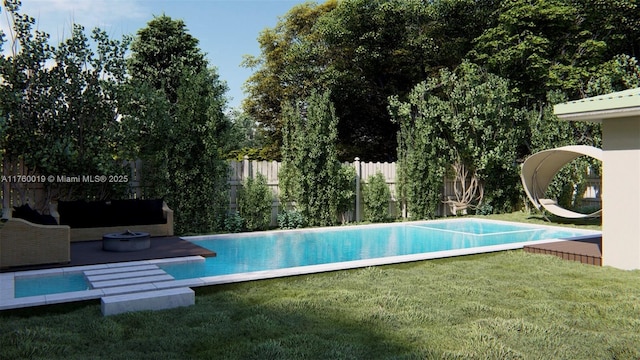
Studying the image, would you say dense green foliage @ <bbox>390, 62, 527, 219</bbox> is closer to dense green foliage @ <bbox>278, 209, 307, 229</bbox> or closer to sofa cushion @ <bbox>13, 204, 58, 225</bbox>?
dense green foliage @ <bbox>278, 209, 307, 229</bbox>

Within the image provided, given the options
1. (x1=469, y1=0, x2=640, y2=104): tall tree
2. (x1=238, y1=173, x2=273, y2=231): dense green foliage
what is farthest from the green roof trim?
(x1=469, y1=0, x2=640, y2=104): tall tree

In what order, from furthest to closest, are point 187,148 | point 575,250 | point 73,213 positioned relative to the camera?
point 187,148
point 73,213
point 575,250

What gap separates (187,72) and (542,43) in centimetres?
1480

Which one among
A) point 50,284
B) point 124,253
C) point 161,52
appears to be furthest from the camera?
Answer: point 161,52

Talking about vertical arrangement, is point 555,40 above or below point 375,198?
above

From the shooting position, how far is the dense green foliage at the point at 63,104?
1031cm

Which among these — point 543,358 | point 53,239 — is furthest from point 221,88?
point 543,358

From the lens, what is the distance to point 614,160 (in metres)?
7.70

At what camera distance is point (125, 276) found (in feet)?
22.2

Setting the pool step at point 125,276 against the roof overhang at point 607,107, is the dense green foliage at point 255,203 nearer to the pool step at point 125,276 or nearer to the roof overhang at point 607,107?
the pool step at point 125,276

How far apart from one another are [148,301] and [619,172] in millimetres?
7114

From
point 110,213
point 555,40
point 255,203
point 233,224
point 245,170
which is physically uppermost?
point 555,40

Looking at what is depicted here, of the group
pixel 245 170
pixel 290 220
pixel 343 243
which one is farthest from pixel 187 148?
pixel 343 243

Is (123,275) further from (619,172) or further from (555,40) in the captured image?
(555,40)
